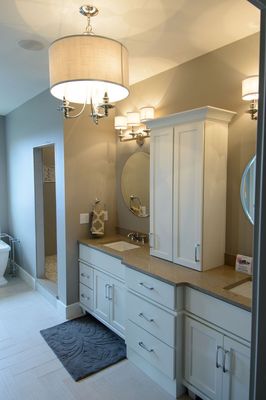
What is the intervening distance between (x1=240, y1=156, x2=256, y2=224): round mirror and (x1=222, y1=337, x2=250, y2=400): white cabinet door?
90 centimetres

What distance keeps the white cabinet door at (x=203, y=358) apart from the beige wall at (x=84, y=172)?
5.41 ft

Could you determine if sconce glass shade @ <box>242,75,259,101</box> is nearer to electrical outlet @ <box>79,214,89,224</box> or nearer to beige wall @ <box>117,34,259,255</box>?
beige wall @ <box>117,34,259,255</box>

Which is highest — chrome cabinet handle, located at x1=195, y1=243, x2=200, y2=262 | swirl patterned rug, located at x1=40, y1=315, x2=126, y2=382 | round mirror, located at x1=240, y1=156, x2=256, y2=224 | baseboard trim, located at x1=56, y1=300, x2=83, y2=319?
round mirror, located at x1=240, y1=156, x2=256, y2=224

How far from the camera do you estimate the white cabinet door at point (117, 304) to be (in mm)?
2643

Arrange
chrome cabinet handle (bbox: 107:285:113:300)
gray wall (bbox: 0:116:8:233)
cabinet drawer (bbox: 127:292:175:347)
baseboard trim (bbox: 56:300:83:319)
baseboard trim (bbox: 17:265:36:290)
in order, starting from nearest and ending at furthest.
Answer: cabinet drawer (bbox: 127:292:175:347), chrome cabinet handle (bbox: 107:285:113:300), baseboard trim (bbox: 56:300:83:319), baseboard trim (bbox: 17:265:36:290), gray wall (bbox: 0:116:8:233)

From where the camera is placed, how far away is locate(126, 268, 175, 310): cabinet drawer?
2.03m

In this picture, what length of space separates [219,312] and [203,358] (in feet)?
1.23

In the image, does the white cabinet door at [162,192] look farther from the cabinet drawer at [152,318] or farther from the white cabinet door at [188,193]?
the cabinet drawer at [152,318]

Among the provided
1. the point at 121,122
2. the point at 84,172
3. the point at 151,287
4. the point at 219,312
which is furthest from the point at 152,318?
the point at 121,122

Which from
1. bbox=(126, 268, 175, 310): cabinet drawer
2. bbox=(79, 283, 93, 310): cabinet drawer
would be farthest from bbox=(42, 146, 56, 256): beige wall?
bbox=(126, 268, 175, 310): cabinet drawer

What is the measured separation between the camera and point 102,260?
2.88 meters

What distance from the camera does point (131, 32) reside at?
2.04 m

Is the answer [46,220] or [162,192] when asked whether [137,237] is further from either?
[46,220]

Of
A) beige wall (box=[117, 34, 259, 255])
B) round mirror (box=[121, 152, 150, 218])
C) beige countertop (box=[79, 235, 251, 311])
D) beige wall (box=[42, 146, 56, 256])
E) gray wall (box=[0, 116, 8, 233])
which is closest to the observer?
beige countertop (box=[79, 235, 251, 311])
